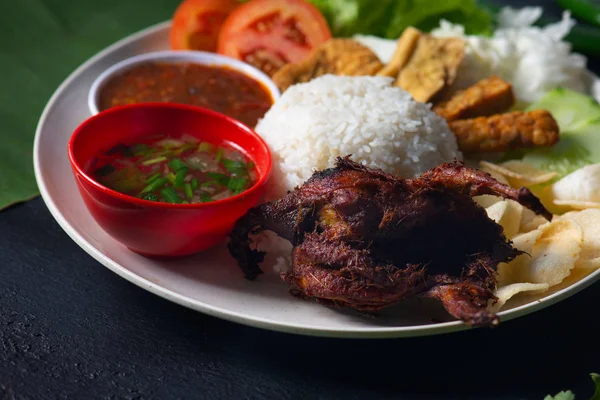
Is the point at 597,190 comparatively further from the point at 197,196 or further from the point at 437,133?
the point at 197,196

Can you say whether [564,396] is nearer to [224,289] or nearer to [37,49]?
[224,289]

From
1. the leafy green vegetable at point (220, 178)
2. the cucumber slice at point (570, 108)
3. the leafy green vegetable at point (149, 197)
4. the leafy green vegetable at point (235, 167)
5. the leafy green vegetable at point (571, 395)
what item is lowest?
the leafy green vegetable at point (571, 395)

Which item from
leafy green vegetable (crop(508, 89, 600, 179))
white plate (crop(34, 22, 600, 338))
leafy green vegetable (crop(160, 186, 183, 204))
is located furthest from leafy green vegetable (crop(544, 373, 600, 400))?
leafy green vegetable (crop(160, 186, 183, 204))

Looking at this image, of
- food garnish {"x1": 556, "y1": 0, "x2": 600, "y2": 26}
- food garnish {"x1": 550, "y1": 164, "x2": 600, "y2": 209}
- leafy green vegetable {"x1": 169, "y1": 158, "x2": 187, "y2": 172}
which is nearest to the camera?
leafy green vegetable {"x1": 169, "y1": 158, "x2": 187, "y2": 172}

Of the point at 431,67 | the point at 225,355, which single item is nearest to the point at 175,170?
the point at 225,355

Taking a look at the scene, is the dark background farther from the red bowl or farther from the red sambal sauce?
the red sambal sauce

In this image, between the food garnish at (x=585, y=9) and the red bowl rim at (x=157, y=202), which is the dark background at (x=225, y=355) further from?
the food garnish at (x=585, y=9)

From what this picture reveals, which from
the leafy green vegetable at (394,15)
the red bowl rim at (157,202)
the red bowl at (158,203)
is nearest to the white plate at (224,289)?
the red bowl at (158,203)
